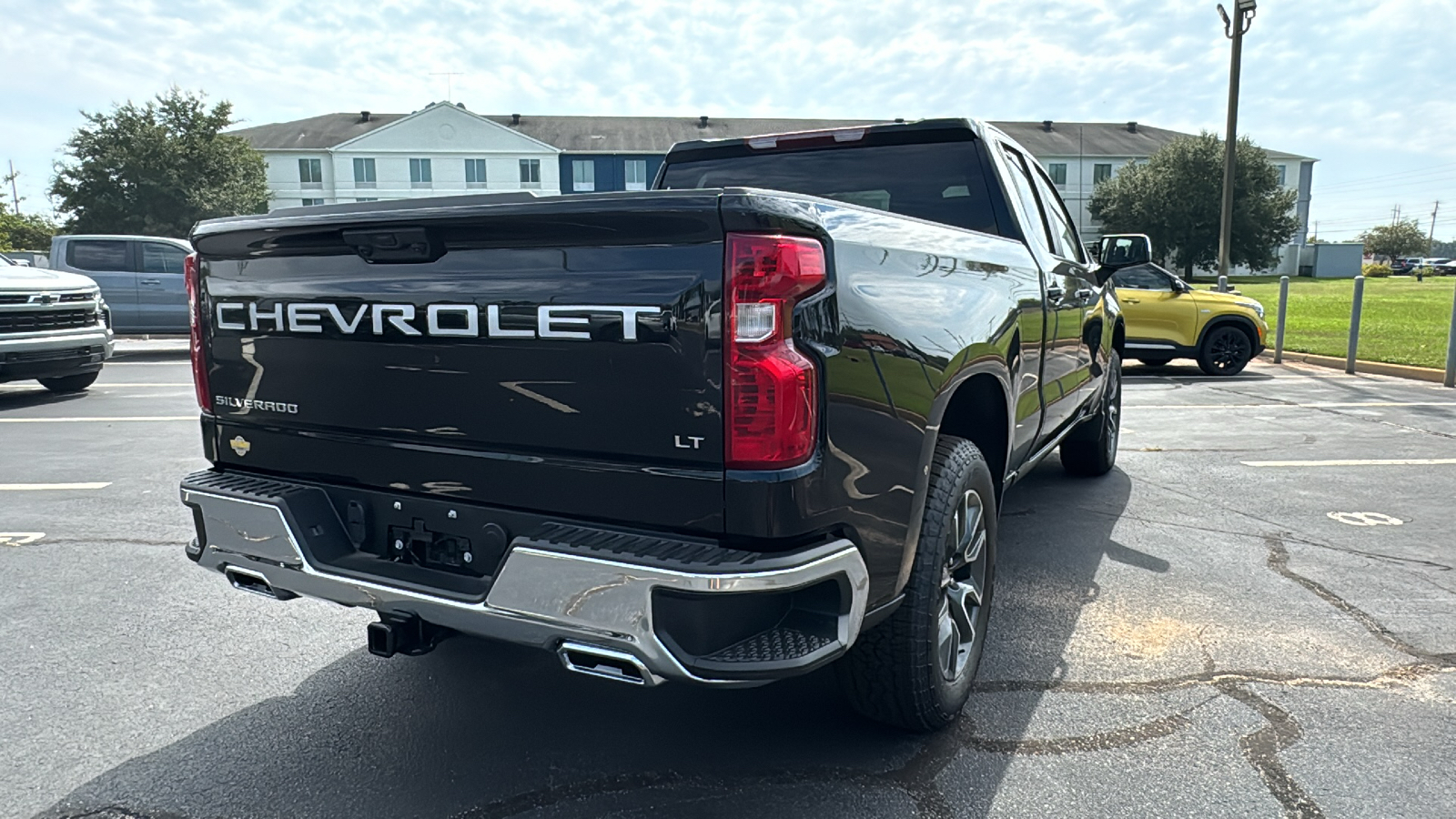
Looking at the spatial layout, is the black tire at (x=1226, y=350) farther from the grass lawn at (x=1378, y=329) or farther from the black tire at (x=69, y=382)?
the black tire at (x=69, y=382)

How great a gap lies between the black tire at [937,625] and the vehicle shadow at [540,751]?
0.16 meters

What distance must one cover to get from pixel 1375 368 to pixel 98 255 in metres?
18.5

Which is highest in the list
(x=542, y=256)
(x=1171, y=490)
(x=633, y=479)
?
(x=542, y=256)

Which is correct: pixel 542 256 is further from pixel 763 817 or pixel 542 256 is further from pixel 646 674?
pixel 763 817

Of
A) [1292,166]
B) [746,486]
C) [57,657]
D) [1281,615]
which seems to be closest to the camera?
[746,486]

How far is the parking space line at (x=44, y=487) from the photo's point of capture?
6.12 meters

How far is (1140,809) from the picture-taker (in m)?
2.49

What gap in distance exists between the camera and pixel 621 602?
2094mm

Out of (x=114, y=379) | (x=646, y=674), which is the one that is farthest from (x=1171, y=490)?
(x=114, y=379)

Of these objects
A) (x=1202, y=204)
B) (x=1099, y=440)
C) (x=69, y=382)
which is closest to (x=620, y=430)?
(x=1099, y=440)

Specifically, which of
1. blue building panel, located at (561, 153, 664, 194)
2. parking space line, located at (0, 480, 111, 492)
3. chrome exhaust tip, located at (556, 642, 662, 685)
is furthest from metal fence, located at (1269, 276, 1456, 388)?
blue building panel, located at (561, 153, 664, 194)

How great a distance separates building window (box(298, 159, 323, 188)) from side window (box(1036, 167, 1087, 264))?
59762 millimetres

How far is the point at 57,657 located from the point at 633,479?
8.56 feet

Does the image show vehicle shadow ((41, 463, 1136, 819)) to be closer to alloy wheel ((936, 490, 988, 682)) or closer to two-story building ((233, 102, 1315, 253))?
alloy wheel ((936, 490, 988, 682))
